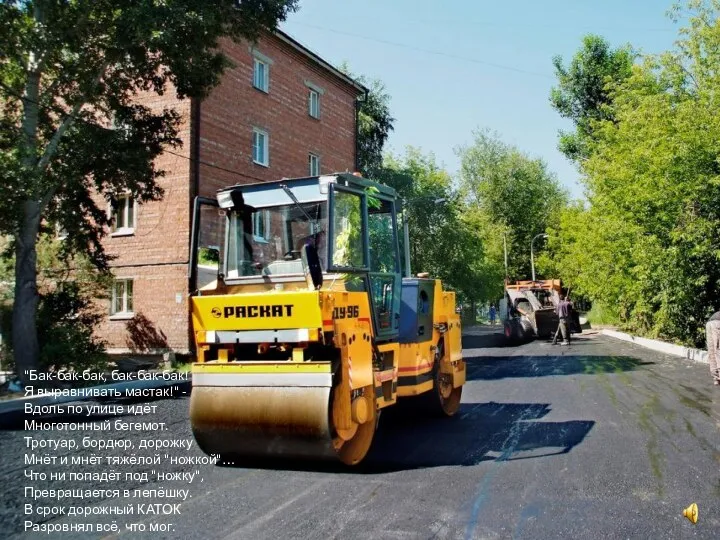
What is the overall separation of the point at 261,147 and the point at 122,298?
23.3 feet

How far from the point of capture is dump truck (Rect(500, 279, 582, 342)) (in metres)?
24.8

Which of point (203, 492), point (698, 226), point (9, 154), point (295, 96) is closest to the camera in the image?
point (203, 492)

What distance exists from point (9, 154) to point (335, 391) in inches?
354

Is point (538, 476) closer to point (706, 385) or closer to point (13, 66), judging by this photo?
point (706, 385)

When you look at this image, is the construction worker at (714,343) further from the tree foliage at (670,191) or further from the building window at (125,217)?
the building window at (125,217)

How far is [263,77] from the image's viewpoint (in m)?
22.6

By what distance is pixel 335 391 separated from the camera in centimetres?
551

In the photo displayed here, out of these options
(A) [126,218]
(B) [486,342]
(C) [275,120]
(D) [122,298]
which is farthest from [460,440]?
(B) [486,342]

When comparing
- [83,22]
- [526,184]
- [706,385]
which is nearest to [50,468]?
[83,22]

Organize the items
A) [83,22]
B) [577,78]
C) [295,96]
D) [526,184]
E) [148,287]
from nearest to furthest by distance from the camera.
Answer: [83,22], [148,287], [295,96], [577,78], [526,184]

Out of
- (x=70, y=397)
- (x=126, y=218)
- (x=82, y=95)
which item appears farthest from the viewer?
(x=126, y=218)

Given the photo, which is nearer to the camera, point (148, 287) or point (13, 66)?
point (13, 66)

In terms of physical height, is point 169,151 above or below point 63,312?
above

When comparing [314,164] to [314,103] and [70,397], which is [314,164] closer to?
[314,103]
